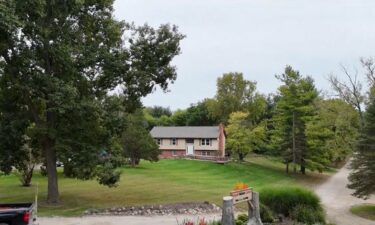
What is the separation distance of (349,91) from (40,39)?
34.3 meters

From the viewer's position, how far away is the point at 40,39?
2225cm

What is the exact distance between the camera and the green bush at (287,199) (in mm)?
18062

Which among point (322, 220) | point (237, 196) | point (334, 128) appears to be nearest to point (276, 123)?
point (334, 128)

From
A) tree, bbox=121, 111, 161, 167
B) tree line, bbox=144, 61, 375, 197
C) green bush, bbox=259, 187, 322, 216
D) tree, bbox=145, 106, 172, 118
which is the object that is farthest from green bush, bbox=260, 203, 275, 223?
tree, bbox=145, 106, 172, 118

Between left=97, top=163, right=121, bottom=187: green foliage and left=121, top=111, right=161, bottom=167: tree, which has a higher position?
left=121, top=111, right=161, bottom=167: tree

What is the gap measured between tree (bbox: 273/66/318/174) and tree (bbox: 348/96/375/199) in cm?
1997

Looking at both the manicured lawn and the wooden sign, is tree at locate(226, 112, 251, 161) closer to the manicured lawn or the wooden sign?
the manicured lawn

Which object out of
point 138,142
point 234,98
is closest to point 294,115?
point 138,142

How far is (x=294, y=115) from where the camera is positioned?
5188 cm

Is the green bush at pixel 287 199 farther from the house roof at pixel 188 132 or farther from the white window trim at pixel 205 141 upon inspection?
the white window trim at pixel 205 141

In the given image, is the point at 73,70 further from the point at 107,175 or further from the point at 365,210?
the point at 365,210

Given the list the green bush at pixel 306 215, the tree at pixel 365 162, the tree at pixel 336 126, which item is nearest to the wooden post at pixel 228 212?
the green bush at pixel 306 215

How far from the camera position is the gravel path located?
23.4 metres

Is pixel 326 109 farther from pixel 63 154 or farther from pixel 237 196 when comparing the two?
pixel 237 196
